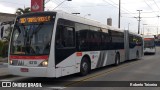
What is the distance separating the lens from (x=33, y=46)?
1199 centimetres

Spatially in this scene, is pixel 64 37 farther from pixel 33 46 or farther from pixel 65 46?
pixel 33 46

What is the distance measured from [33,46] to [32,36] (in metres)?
0.43

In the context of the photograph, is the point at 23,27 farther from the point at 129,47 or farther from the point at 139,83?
the point at 129,47

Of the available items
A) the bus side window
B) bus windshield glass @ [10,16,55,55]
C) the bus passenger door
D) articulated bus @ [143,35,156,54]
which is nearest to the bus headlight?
bus windshield glass @ [10,16,55,55]

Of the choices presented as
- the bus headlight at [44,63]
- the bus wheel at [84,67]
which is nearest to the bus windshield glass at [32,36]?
the bus headlight at [44,63]

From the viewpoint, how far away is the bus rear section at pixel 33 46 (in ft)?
38.4

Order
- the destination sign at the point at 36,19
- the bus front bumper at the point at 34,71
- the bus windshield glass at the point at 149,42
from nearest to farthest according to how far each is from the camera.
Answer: the bus front bumper at the point at 34,71, the destination sign at the point at 36,19, the bus windshield glass at the point at 149,42

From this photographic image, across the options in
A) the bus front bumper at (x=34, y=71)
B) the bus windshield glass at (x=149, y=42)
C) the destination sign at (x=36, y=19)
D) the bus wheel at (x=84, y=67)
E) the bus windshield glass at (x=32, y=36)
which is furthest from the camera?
the bus windshield glass at (x=149, y=42)

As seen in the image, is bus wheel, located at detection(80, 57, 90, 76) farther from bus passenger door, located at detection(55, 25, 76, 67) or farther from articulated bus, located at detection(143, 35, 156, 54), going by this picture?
articulated bus, located at detection(143, 35, 156, 54)

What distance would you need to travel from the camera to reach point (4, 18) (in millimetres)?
46625

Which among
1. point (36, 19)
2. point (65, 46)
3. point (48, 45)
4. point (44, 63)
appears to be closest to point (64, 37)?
point (65, 46)

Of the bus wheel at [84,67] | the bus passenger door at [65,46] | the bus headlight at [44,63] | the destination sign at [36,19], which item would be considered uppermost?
the destination sign at [36,19]

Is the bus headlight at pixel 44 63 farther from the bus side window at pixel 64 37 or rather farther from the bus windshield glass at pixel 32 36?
the bus side window at pixel 64 37

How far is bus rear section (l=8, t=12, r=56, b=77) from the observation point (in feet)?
38.4
